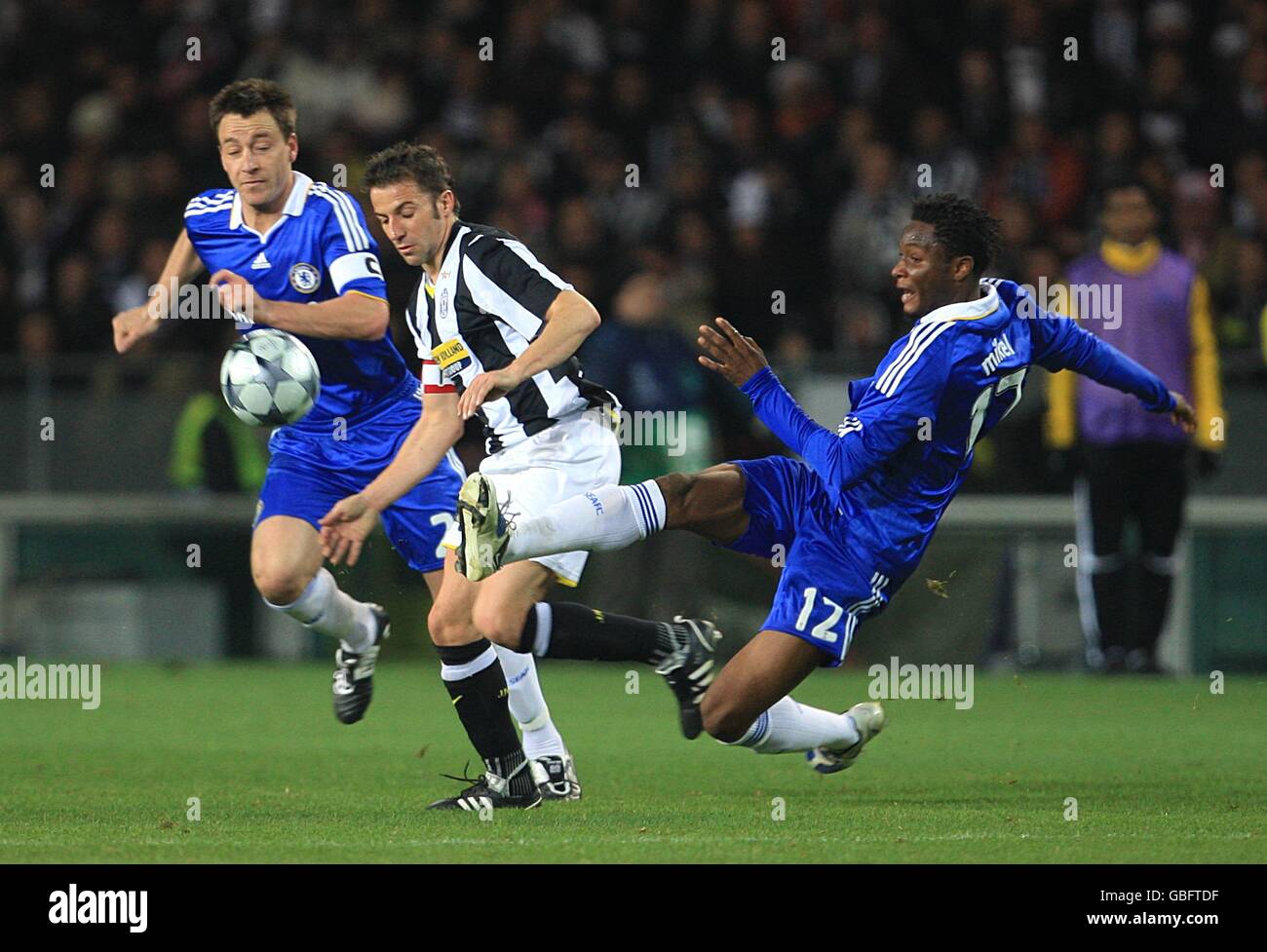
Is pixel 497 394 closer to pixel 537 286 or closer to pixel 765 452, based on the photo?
pixel 537 286

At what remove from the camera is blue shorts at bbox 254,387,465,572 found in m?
7.11

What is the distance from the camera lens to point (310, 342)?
7.10 meters

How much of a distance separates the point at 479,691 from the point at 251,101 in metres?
2.30

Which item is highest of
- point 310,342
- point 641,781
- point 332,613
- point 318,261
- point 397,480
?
point 318,261

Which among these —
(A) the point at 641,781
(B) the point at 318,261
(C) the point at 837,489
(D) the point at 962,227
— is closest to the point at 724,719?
(C) the point at 837,489

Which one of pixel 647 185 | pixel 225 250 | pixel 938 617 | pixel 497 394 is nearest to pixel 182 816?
pixel 497 394

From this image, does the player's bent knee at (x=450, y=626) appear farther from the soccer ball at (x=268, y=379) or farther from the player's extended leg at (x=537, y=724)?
the soccer ball at (x=268, y=379)

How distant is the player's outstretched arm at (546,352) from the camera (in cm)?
586

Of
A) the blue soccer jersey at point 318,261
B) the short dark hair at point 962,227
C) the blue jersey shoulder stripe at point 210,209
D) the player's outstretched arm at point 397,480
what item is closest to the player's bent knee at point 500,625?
the player's outstretched arm at point 397,480

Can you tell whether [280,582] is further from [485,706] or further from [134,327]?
[485,706]

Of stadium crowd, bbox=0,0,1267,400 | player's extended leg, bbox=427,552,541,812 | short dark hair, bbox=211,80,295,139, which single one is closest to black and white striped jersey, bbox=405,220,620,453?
player's extended leg, bbox=427,552,541,812

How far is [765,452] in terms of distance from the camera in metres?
11.3

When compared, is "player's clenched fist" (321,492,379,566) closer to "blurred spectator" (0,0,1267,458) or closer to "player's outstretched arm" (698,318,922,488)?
"player's outstretched arm" (698,318,922,488)

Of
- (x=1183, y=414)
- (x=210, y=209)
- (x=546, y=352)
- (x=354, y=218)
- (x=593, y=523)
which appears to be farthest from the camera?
(x=210, y=209)
